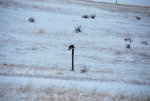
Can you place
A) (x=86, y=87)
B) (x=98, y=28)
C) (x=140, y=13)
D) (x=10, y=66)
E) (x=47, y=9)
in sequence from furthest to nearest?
(x=140, y=13)
(x=47, y=9)
(x=98, y=28)
(x=10, y=66)
(x=86, y=87)

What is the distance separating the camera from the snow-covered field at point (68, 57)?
19.4 ft

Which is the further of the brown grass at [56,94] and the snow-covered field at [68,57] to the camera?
the snow-covered field at [68,57]

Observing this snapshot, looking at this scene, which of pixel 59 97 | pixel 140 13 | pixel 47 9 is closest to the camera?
pixel 59 97

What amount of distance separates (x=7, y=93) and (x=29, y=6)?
21.3 m

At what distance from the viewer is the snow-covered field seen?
5.90 meters

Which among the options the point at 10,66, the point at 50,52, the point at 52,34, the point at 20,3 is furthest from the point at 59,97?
the point at 20,3

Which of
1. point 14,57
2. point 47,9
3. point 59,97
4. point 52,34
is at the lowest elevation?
point 59,97

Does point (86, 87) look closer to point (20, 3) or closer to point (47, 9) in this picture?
point (47, 9)

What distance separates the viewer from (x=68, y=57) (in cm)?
1200

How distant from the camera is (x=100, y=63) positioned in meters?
11.4

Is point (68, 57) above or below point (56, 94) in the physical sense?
above

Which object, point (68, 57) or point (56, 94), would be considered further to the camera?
point (68, 57)

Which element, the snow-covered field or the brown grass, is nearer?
the brown grass

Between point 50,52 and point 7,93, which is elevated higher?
point 50,52
